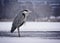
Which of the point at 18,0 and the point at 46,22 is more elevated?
the point at 18,0

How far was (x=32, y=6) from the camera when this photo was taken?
95.7 inches

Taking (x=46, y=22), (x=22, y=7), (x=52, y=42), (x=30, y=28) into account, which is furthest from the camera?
(x=22, y=7)

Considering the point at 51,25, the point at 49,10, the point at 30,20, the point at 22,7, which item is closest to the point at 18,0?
the point at 22,7

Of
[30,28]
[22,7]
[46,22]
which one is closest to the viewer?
[30,28]

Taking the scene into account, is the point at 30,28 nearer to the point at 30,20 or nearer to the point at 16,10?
the point at 30,20

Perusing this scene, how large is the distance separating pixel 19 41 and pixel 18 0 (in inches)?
42.1

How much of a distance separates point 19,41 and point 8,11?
1.02 meters

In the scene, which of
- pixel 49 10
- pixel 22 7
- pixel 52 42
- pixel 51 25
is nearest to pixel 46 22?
pixel 51 25

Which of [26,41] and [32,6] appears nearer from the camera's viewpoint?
[26,41]

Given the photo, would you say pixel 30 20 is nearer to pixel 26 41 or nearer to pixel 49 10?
pixel 49 10

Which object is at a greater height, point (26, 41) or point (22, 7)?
point (22, 7)

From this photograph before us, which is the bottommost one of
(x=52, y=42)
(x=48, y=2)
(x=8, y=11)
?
(x=52, y=42)

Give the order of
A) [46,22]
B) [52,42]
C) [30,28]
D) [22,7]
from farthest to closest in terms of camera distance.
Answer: [22,7] < [46,22] < [30,28] < [52,42]

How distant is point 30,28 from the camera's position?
2.01 metres
